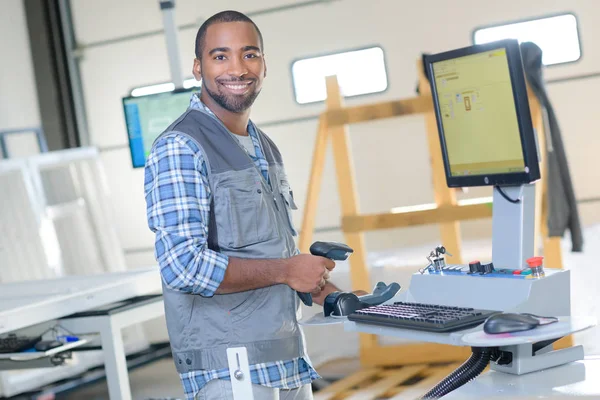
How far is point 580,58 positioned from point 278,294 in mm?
3813

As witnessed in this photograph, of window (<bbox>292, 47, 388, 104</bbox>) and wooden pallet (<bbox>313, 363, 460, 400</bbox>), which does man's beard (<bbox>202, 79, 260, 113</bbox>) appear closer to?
wooden pallet (<bbox>313, 363, 460, 400</bbox>)

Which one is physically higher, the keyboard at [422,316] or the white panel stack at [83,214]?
the white panel stack at [83,214]

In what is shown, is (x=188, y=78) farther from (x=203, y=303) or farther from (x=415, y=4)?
(x=203, y=303)

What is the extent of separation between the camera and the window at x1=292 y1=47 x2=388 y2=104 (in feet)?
19.1

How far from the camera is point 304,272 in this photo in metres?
1.95

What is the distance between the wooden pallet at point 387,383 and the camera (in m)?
4.27

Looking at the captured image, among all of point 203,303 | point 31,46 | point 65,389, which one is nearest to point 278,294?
point 203,303

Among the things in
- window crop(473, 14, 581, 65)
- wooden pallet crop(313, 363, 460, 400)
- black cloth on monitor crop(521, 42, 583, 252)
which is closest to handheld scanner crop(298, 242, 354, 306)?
wooden pallet crop(313, 363, 460, 400)

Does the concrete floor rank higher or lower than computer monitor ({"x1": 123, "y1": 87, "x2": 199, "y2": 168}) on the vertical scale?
lower

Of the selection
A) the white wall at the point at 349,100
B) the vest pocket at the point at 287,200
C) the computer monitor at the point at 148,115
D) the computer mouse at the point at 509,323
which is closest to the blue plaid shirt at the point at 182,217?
the vest pocket at the point at 287,200

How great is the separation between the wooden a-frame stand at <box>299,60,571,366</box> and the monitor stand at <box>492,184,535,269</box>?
8.09 ft

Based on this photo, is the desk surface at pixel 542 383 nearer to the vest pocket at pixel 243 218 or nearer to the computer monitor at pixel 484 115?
the computer monitor at pixel 484 115

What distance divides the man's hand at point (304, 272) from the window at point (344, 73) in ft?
12.7

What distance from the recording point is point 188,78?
20.5 feet
